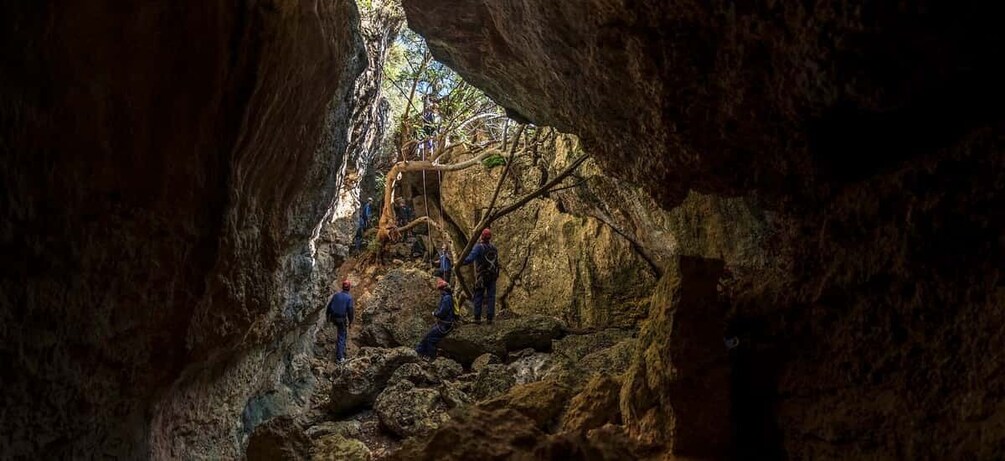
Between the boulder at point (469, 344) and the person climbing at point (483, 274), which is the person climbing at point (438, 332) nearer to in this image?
the boulder at point (469, 344)

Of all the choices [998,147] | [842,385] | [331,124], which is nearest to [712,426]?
[842,385]

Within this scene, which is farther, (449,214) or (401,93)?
(449,214)

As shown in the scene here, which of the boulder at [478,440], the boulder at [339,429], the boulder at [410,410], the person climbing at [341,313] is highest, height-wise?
the person climbing at [341,313]

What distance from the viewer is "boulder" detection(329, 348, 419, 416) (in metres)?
8.34

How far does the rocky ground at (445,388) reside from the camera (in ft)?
11.1

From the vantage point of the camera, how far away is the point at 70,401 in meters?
3.36

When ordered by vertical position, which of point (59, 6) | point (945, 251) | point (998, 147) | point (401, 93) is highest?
point (401, 93)

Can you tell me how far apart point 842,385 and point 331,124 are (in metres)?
4.89

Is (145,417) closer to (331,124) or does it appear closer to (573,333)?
(331,124)

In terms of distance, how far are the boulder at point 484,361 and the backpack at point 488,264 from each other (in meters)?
2.19

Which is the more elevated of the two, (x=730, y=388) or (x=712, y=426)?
(x=730, y=388)

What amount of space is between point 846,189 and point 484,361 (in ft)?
23.8

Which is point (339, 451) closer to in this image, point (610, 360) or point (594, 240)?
point (610, 360)

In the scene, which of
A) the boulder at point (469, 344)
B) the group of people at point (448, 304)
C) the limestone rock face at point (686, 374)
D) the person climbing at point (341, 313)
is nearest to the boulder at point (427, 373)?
the boulder at point (469, 344)
